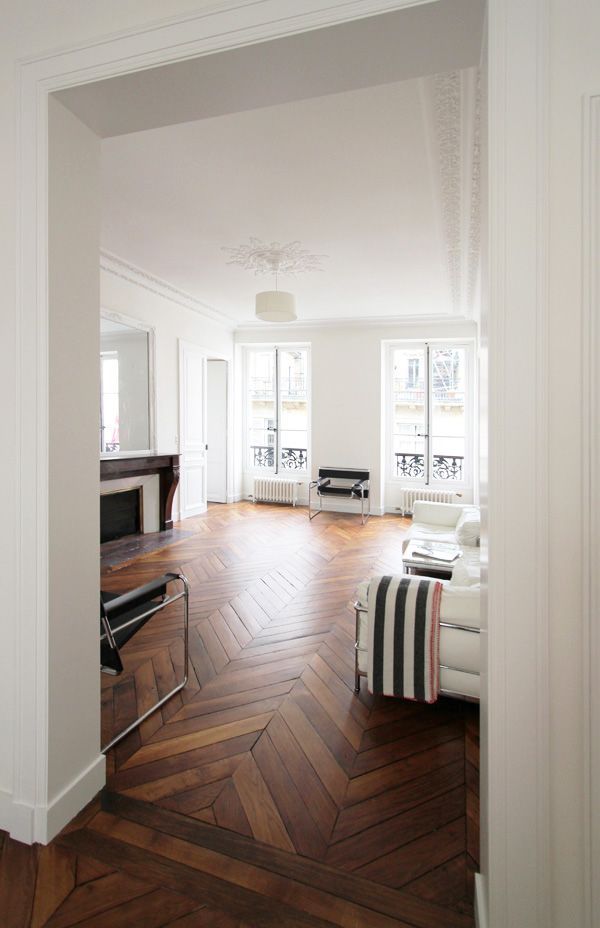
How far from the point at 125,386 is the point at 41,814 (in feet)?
15.0

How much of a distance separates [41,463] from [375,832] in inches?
66.1

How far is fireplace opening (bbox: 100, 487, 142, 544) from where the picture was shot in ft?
17.8

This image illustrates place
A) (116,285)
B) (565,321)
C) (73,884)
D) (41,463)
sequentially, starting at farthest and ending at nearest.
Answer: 1. (116,285)
2. (41,463)
3. (73,884)
4. (565,321)

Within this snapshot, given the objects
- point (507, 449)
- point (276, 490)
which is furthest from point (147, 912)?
point (276, 490)

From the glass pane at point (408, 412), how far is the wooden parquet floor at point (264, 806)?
4902 mm

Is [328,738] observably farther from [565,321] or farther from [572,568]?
[565,321]

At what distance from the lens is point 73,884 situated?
4.69ft

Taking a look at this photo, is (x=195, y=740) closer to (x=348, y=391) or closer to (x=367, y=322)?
(x=348, y=391)

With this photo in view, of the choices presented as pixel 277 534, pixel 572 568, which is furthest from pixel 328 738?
pixel 277 534

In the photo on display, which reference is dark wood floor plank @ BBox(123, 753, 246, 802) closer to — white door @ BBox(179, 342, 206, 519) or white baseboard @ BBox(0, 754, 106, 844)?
white baseboard @ BBox(0, 754, 106, 844)

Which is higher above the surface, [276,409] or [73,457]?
[276,409]

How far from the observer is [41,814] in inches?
61.2

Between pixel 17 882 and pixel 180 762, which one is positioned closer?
pixel 17 882

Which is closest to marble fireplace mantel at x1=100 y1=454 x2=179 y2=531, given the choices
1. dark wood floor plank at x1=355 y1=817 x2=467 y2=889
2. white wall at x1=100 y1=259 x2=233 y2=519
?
white wall at x1=100 y1=259 x2=233 y2=519
